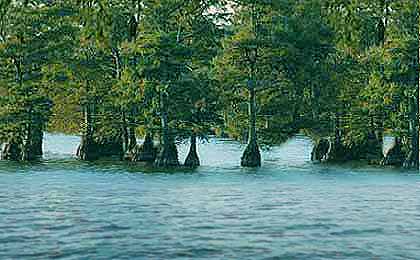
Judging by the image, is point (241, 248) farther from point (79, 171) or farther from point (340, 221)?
point (79, 171)

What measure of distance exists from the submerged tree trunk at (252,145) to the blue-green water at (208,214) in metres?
5.57

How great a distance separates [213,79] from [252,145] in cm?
599

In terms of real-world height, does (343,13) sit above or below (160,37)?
below

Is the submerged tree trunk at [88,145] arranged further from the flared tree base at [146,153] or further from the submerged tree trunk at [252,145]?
the submerged tree trunk at [252,145]

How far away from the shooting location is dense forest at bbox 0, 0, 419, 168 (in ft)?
203

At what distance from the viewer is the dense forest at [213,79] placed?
61844 millimetres

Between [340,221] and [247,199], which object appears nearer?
[340,221]

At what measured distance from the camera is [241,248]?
2278 centimetres

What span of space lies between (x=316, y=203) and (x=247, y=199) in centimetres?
344

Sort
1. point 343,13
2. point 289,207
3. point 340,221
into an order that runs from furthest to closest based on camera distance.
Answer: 1. point 289,207
2. point 340,221
3. point 343,13

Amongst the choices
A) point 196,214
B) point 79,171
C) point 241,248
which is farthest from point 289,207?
point 79,171

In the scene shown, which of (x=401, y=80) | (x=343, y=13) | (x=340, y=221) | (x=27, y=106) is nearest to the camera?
(x=343, y=13)

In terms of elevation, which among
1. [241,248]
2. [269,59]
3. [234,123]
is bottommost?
[241,248]

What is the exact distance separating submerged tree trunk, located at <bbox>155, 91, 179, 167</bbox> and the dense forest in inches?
4.9
